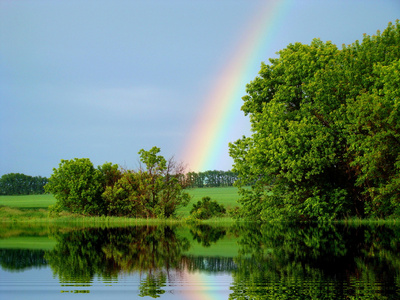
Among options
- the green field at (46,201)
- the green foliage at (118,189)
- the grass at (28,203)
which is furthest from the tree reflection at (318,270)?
the grass at (28,203)

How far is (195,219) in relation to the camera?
3309 cm

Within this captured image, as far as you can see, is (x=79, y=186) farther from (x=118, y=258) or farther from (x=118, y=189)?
(x=118, y=258)

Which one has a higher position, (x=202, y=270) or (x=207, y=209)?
(x=207, y=209)

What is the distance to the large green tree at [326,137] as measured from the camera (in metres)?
27.4

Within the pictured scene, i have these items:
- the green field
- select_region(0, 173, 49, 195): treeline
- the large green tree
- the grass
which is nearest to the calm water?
the large green tree

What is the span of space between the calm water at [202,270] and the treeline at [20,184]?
253 ft

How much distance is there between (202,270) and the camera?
1116cm

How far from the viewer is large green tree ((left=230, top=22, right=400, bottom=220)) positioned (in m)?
27.4

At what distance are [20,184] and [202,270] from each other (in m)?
87.1

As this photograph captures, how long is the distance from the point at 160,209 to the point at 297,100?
1412cm

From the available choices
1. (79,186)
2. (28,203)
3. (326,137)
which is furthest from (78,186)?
(28,203)

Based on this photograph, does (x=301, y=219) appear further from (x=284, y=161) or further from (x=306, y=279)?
(x=306, y=279)

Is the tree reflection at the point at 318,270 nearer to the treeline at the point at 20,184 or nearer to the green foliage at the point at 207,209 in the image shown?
the green foliage at the point at 207,209

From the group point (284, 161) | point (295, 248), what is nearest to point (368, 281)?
point (295, 248)
